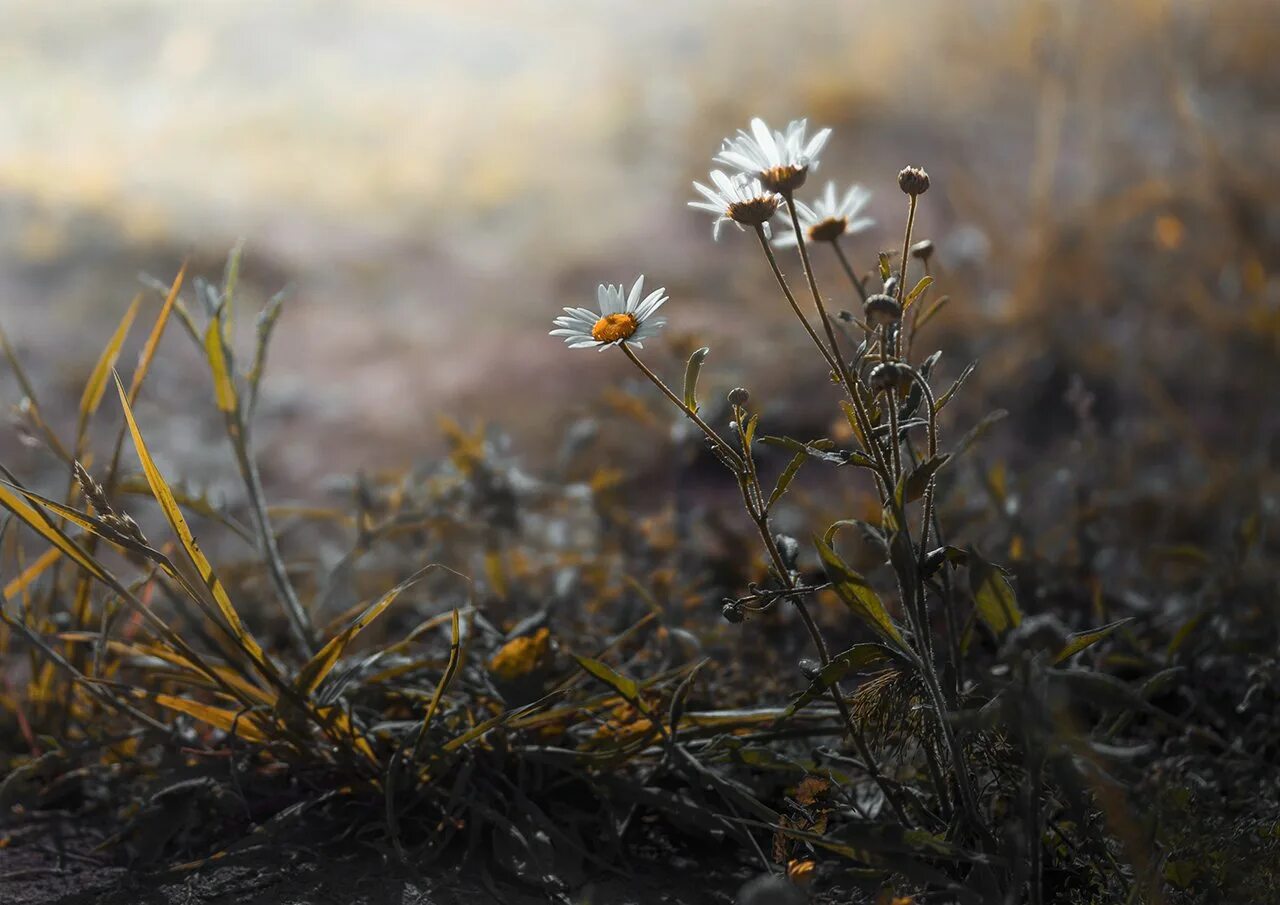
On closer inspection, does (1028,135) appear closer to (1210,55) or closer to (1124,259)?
(1210,55)

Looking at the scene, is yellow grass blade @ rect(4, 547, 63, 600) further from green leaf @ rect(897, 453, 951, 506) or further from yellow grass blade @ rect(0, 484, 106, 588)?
green leaf @ rect(897, 453, 951, 506)

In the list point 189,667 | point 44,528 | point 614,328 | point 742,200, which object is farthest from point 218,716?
point 742,200

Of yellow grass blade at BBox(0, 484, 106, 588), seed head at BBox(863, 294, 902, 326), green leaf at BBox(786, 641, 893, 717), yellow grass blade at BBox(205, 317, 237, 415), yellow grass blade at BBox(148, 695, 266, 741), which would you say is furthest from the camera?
yellow grass blade at BBox(205, 317, 237, 415)

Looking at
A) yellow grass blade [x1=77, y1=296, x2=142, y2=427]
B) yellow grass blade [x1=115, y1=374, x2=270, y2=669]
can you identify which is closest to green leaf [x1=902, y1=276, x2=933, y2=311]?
yellow grass blade [x1=115, y1=374, x2=270, y2=669]

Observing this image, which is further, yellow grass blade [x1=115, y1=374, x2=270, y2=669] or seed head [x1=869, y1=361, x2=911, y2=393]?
yellow grass blade [x1=115, y1=374, x2=270, y2=669]

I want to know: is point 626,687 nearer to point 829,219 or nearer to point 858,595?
point 858,595

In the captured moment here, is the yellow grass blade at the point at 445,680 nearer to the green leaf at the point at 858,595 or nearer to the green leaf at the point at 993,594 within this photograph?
the green leaf at the point at 858,595

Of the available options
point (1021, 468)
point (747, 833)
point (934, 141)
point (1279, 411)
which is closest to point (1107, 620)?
point (747, 833)
